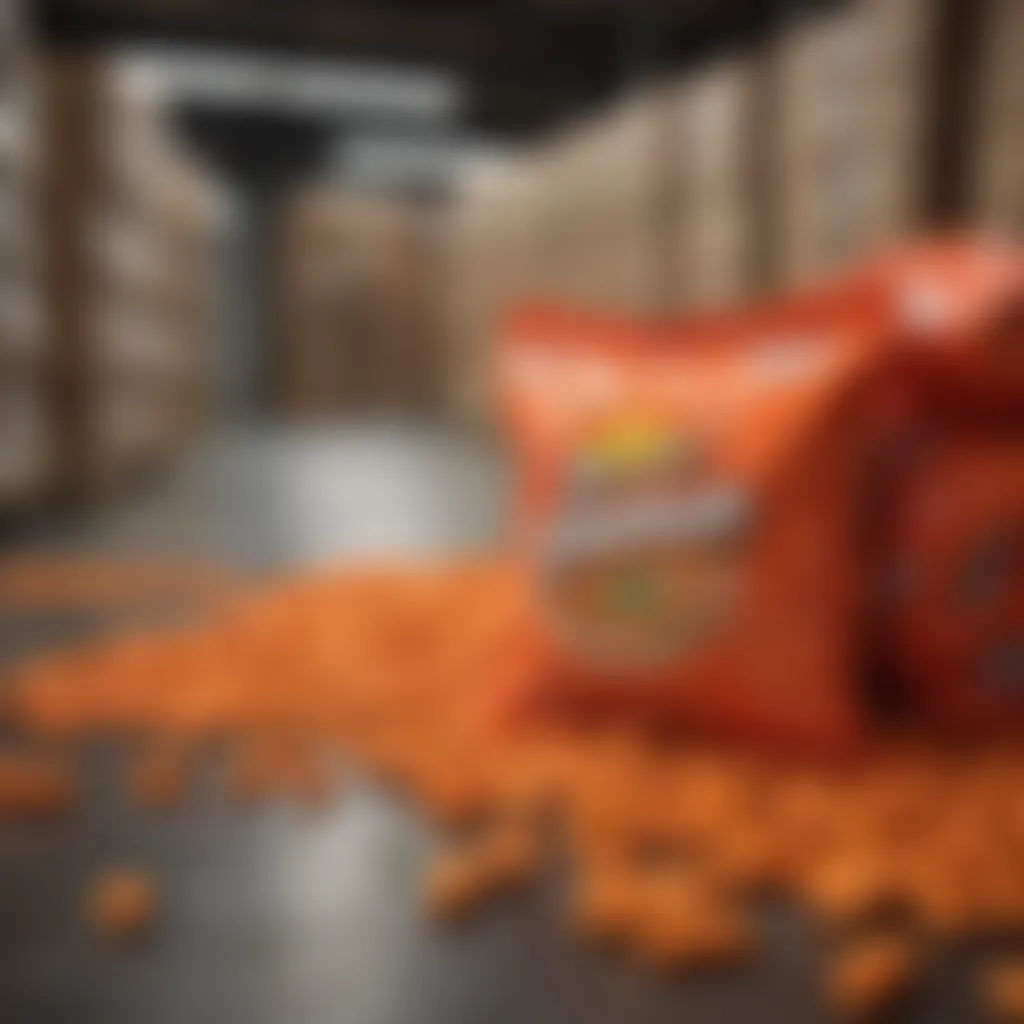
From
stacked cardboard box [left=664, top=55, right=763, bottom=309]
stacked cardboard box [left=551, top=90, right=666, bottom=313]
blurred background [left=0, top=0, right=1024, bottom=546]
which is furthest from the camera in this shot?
stacked cardboard box [left=551, top=90, right=666, bottom=313]

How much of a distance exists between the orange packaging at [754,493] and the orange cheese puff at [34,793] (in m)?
0.39

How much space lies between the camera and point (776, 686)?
102 cm

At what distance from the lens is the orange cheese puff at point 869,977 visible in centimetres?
66

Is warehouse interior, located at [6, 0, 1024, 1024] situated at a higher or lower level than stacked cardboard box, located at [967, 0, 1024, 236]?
lower

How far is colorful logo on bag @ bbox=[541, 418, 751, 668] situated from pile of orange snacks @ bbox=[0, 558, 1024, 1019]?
93mm

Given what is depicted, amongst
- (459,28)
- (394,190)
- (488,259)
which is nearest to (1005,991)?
(459,28)

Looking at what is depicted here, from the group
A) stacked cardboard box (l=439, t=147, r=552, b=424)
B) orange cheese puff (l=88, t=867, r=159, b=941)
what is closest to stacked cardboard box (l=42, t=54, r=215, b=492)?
stacked cardboard box (l=439, t=147, r=552, b=424)

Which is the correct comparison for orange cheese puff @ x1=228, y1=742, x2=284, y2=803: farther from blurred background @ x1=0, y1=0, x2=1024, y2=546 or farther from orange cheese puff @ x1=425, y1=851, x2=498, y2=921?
blurred background @ x1=0, y1=0, x2=1024, y2=546

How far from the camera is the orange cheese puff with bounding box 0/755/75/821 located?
0.94 metres

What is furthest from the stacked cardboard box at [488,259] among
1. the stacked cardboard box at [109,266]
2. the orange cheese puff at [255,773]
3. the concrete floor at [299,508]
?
the orange cheese puff at [255,773]

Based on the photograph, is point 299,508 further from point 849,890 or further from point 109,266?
point 849,890

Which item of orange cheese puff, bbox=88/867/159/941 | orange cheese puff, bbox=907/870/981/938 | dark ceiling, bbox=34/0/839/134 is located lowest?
orange cheese puff, bbox=907/870/981/938

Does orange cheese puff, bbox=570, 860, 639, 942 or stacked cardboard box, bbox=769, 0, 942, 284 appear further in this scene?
stacked cardboard box, bbox=769, 0, 942, 284

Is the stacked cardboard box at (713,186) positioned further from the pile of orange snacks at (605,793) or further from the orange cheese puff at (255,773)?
the orange cheese puff at (255,773)
